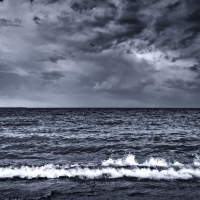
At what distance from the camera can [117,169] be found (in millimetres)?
11500

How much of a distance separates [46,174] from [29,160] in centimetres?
401

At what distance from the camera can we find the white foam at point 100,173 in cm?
1025

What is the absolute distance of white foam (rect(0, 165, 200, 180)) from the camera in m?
10.2

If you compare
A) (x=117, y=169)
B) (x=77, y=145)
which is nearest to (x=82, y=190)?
(x=117, y=169)

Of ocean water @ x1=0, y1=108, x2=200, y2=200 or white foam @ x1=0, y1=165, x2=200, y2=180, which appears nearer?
ocean water @ x1=0, y1=108, x2=200, y2=200

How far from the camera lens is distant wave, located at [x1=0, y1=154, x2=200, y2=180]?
33.7ft


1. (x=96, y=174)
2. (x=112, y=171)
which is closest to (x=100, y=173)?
(x=96, y=174)

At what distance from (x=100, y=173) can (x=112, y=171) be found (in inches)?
28.2

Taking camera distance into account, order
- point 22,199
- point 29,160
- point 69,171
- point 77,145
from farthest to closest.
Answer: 1. point 77,145
2. point 29,160
3. point 69,171
4. point 22,199

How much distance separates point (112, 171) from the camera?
10992mm

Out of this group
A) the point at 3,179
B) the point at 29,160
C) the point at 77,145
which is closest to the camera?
the point at 3,179

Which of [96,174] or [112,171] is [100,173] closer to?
[96,174]

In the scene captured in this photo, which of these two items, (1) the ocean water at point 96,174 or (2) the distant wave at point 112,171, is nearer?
(1) the ocean water at point 96,174

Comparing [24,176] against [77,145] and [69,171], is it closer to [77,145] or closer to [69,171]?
[69,171]
